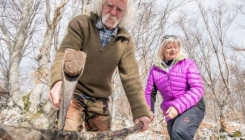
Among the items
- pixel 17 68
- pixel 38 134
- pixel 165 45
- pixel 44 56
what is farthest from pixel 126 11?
pixel 17 68

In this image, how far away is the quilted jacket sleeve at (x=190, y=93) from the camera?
97.8 inches

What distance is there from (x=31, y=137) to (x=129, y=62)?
1610 mm

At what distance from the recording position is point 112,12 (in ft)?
6.51

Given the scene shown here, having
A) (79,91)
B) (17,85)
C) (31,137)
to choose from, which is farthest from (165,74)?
(17,85)

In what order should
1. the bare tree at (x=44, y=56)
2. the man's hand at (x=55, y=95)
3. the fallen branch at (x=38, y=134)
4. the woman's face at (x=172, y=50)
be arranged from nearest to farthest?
1. the fallen branch at (x=38, y=134)
2. the man's hand at (x=55, y=95)
3. the woman's face at (x=172, y=50)
4. the bare tree at (x=44, y=56)

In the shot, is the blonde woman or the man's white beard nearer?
the man's white beard

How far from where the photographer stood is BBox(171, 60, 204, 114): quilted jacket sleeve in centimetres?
248

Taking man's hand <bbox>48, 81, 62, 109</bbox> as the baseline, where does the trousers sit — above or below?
below

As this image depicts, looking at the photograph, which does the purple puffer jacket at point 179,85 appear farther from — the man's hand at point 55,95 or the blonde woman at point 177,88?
the man's hand at point 55,95

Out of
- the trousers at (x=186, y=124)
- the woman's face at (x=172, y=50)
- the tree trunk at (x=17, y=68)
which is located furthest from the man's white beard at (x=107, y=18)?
the tree trunk at (x=17, y=68)

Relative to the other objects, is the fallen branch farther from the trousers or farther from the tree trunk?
the tree trunk

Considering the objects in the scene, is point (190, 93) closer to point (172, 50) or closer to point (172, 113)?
point (172, 113)

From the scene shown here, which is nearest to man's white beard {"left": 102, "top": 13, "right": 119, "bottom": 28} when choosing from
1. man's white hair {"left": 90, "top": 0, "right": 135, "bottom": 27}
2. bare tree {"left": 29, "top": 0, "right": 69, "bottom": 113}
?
man's white hair {"left": 90, "top": 0, "right": 135, "bottom": 27}

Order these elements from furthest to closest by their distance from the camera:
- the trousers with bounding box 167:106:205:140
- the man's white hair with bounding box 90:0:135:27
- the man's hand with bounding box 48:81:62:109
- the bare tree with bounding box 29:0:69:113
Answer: the bare tree with bounding box 29:0:69:113 < the trousers with bounding box 167:106:205:140 < the man's white hair with bounding box 90:0:135:27 < the man's hand with bounding box 48:81:62:109
